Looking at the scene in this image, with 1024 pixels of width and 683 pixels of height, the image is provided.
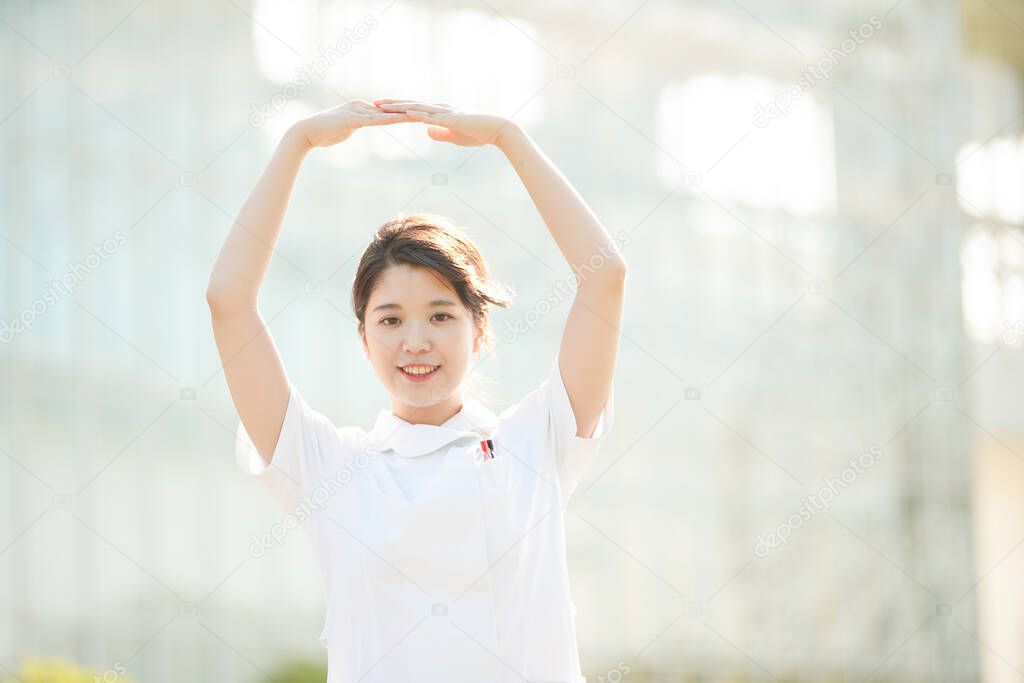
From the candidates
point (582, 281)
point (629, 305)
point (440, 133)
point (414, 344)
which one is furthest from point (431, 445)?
point (629, 305)

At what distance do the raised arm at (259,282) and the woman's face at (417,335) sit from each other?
0.13m

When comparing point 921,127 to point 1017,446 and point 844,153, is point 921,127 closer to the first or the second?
point 844,153

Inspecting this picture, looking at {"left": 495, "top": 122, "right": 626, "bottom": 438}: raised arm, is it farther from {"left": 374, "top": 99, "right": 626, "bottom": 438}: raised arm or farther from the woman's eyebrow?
the woman's eyebrow

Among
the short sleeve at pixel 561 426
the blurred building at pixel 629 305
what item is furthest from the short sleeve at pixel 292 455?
the blurred building at pixel 629 305

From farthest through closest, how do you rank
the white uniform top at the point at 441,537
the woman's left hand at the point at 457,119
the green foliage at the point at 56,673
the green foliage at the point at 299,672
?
the green foliage at the point at 299,672 → the green foliage at the point at 56,673 → the woman's left hand at the point at 457,119 → the white uniform top at the point at 441,537

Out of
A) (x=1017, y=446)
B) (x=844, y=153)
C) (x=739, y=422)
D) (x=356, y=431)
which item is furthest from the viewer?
(x=1017, y=446)

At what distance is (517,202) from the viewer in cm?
512

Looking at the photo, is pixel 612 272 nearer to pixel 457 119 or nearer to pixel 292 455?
pixel 457 119

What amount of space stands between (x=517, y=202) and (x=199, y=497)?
5.79 feet

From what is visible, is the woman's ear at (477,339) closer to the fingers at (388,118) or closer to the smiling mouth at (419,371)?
the smiling mouth at (419,371)

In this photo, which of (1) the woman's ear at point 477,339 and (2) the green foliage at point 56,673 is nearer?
(1) the woman's ear at point 477,339

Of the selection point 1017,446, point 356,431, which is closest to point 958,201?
point 1017,446

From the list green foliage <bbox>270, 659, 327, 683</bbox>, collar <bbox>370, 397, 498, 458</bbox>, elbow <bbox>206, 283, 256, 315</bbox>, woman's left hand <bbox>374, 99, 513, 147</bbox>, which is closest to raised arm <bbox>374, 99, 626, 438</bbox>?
woman's left hand <bbox>374, 99, 513, 147</bbox>

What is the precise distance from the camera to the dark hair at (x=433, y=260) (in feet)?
4.80
